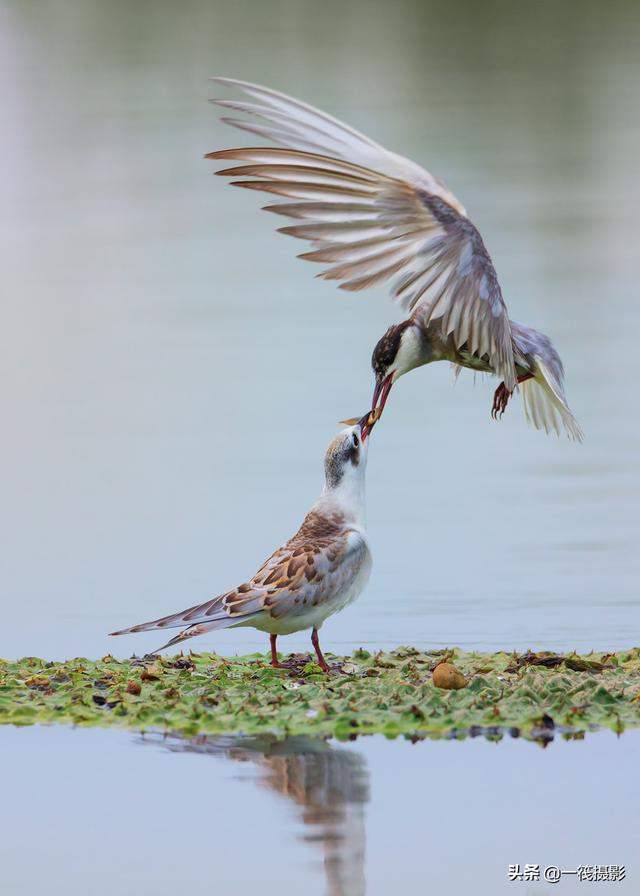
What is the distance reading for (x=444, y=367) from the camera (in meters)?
19.2

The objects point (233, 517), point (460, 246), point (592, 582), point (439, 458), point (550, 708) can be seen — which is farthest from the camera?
point (439, 458)

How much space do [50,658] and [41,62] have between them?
2911 cm

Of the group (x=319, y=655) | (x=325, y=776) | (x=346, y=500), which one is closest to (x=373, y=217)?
(x=346, y=500)

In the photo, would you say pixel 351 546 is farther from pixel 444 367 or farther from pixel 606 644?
pixel 444 367

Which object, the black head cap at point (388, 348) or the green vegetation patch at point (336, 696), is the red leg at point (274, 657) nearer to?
the green vegetation patch at point (336, 696)

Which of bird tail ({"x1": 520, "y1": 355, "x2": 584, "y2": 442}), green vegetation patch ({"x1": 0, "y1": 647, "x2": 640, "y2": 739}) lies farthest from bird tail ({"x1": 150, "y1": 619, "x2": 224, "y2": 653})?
bird tail ({"x1": 520, "y1": 355, "x2": 584, "y2": 442})

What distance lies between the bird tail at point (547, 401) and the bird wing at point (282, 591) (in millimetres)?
1691

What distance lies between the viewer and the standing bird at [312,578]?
8.73 m

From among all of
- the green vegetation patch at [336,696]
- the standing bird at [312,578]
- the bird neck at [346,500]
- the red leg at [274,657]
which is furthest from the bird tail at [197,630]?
the bird neck at [346,500]

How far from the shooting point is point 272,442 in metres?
14.1

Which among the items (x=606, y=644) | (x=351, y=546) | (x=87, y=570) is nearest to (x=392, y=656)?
(x=351, y=546)

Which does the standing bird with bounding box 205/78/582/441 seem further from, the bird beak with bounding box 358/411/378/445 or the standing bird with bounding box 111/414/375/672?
the standing bird with bounding box 111/414/375/672

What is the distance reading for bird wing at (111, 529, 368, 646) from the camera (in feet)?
28.6

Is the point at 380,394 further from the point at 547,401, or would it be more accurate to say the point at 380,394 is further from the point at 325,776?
the point at 325,776
